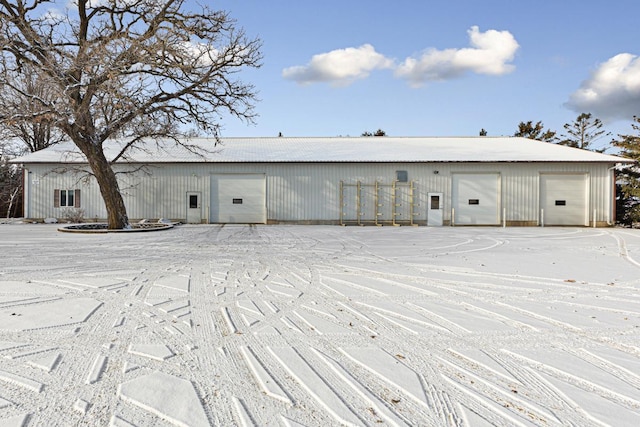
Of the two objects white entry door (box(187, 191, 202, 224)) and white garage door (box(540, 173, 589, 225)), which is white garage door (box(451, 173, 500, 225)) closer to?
white garage door (box(540, 173, 589, 225))

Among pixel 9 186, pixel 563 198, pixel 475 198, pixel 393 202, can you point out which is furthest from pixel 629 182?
pixel 9 186

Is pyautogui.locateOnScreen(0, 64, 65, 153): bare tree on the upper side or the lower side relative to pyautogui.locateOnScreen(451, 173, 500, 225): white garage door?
upper

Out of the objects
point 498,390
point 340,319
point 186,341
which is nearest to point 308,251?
point 340,319

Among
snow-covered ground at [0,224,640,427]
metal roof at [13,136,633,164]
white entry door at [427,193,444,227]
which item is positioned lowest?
snow-covered ground at [0,224,640,427]

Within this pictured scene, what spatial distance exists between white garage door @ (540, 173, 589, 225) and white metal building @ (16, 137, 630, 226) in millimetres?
55

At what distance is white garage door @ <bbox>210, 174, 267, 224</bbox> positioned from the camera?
21.3 meters

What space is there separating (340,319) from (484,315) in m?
1.63

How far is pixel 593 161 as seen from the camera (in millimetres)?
20391

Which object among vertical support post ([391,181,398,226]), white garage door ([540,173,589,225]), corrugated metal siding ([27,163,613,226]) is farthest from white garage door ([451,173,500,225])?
vertical support post ([391,181,398,226])

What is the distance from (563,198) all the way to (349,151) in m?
12.2

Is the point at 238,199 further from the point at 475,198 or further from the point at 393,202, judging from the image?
the point at 475,198

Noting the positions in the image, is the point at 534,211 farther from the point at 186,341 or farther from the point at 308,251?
the point at 186,341

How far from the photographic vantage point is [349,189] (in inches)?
832

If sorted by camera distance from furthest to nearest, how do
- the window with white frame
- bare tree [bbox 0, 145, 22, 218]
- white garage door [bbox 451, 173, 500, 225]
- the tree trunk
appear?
bare tree [bbox 0, 145, 22, 218] → the window with white frame → white garage door [bbox 451, 173, 500, 225] → the tree trunk
